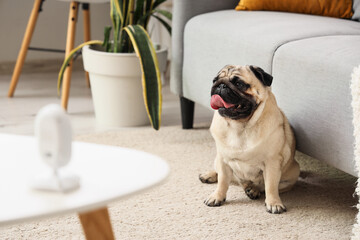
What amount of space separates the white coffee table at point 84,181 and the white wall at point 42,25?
2472 mm

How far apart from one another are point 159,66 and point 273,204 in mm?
962

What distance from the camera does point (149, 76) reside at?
2.05 metres

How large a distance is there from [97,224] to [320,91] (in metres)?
0.80

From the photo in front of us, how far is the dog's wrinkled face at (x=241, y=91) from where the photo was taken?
143 cm

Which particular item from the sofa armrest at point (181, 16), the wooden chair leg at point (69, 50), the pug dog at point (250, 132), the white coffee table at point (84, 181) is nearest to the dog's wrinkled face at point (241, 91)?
the pug dog at point (250, 132)

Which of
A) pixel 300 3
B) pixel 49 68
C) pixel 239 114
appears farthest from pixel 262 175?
pixel 49 68

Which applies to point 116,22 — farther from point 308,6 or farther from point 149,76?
point 308,6

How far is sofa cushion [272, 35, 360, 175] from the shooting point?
1.36 metres

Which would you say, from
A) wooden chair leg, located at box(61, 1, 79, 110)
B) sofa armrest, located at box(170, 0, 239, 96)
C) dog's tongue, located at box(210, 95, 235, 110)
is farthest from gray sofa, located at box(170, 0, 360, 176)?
wooden chair leg, located at box(61, 1, 79, 110)

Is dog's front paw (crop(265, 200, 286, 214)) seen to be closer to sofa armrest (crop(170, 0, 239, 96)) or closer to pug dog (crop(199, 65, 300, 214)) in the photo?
pug dog (crop(199, 65, 300, 214))

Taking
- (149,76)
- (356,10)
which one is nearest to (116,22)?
(149,76)

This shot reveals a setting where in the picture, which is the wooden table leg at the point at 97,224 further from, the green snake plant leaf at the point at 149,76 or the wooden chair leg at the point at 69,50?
the wooden chair leg at the point at 69,50

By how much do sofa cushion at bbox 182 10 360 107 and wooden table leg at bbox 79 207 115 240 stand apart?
0.93 metres

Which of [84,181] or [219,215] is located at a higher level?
[84,181]
